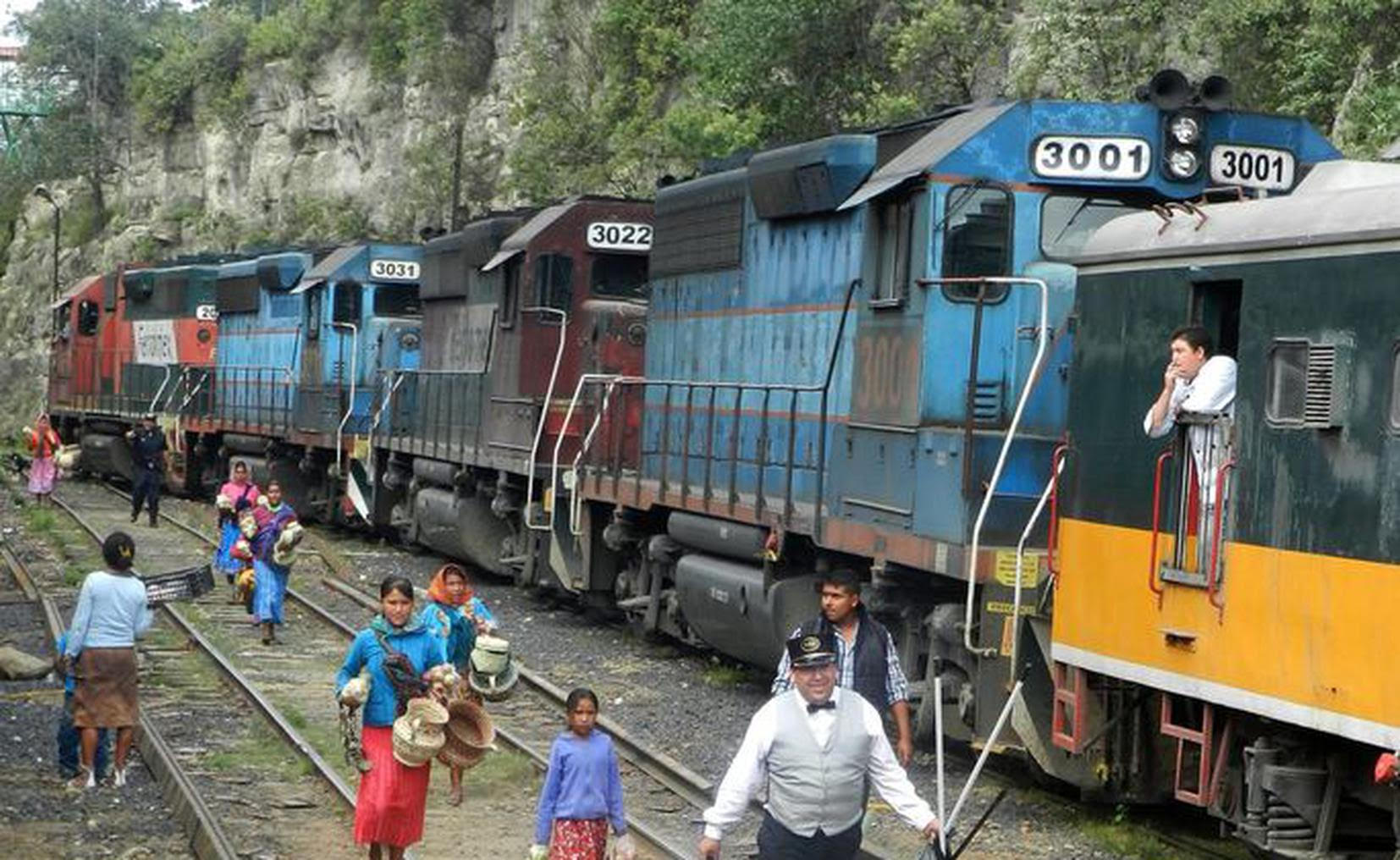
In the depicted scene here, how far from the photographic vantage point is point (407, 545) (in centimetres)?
3033

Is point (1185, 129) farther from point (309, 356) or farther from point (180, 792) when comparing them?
point (309, 356)

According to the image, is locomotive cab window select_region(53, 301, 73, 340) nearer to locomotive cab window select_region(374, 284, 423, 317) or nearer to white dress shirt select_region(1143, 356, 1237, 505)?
locomotive cab window select_region(374, 284, 423, 317)

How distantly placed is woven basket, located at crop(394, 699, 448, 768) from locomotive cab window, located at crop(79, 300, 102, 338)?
39.4 metres

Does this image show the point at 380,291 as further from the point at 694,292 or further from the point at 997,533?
the point at 997,533

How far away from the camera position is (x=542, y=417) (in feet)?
72.2

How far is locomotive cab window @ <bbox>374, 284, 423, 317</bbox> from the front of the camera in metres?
31.9

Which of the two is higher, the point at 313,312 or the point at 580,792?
the point at 313,312

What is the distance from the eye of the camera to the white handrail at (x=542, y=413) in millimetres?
21734

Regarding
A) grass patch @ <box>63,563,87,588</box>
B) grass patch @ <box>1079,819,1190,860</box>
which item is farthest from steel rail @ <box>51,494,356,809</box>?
grass patch @ <box>1079,819,1190,860</box>

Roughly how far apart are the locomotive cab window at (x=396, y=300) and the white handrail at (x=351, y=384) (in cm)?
50

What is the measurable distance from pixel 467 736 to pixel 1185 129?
546cm

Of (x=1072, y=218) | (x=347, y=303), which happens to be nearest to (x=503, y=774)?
(x=1072, y=218)

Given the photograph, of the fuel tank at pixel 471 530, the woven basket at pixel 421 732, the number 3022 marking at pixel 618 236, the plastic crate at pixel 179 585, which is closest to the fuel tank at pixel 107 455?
the fuel tank at pixel 471 530

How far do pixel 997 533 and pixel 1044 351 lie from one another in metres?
1.07
